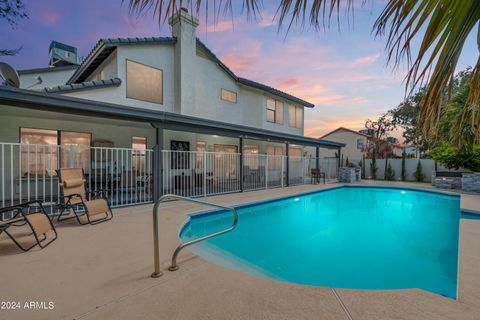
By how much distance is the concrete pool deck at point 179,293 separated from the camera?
221cm

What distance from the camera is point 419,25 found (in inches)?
41.1

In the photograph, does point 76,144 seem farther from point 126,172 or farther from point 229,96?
point 229,96

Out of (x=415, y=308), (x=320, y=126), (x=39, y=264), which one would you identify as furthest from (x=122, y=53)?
(x=320, y=126)

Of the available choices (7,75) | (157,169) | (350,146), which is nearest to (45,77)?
(7,75)

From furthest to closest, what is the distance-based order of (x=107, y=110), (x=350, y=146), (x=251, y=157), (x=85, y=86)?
1. (x=350, y=146)
2. (x=251, y=157)
3. (x=85, y=86)
4. (x=107, y=110)

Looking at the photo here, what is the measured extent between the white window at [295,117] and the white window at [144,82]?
9986 mm

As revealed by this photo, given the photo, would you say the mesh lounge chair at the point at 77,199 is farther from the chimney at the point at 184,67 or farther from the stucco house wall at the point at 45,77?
the stucco house wall at the point at 45,77

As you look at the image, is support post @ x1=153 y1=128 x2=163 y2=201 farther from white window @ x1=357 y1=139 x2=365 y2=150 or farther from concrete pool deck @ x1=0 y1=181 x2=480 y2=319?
white window @ x1=357 y1=139 x2=365 y2=150

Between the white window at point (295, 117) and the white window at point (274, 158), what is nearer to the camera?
the white window at point (274, 158)

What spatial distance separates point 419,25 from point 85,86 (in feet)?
31.5

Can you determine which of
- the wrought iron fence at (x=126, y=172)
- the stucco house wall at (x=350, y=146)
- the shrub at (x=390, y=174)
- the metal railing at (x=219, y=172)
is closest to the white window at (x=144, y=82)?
the wrought iron fence at (x=126, y=172)

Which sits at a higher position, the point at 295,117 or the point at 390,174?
the point at 295,117

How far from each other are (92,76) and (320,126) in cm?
2255

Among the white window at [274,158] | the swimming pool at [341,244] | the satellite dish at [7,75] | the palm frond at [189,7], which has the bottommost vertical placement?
the swimming pool at [341,244]
